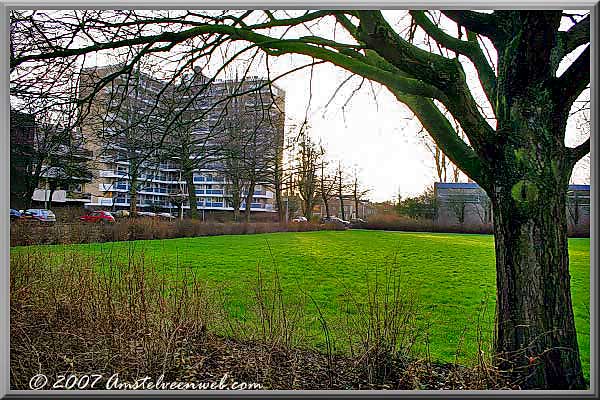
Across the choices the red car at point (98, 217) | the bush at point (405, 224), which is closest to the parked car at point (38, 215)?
the red car at point (98, 217)

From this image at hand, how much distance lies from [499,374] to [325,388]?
2.71 ft

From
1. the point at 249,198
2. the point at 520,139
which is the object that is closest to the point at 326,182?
the point at 249,198

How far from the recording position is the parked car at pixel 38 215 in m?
2.61

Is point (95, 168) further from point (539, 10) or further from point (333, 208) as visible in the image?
point (539, 10)

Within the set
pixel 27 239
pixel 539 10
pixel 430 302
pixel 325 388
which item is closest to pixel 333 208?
pixel 430 302

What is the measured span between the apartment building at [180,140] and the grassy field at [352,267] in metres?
0.25

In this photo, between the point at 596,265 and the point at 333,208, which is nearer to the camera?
the point at 596,265

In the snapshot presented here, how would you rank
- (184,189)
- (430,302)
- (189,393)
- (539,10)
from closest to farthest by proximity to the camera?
(539,10)
(189,393)
(430,302)
(184,189)

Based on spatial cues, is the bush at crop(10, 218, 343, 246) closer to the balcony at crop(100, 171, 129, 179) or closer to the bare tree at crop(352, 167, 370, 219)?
the bare tree at crop(352, 167, 370, 219)

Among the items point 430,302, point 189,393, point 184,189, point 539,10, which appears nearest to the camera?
point 539,10

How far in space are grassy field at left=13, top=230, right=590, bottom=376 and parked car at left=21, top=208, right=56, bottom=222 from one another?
7.1 inches

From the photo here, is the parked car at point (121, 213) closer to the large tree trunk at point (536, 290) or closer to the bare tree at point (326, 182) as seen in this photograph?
the bare tree at point (326, 182)

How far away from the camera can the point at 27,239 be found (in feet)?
8.71

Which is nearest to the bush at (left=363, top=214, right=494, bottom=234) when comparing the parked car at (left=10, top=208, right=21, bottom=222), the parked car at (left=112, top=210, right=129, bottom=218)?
the parked car at (left=112, top=210, right=129, bottom=218)
